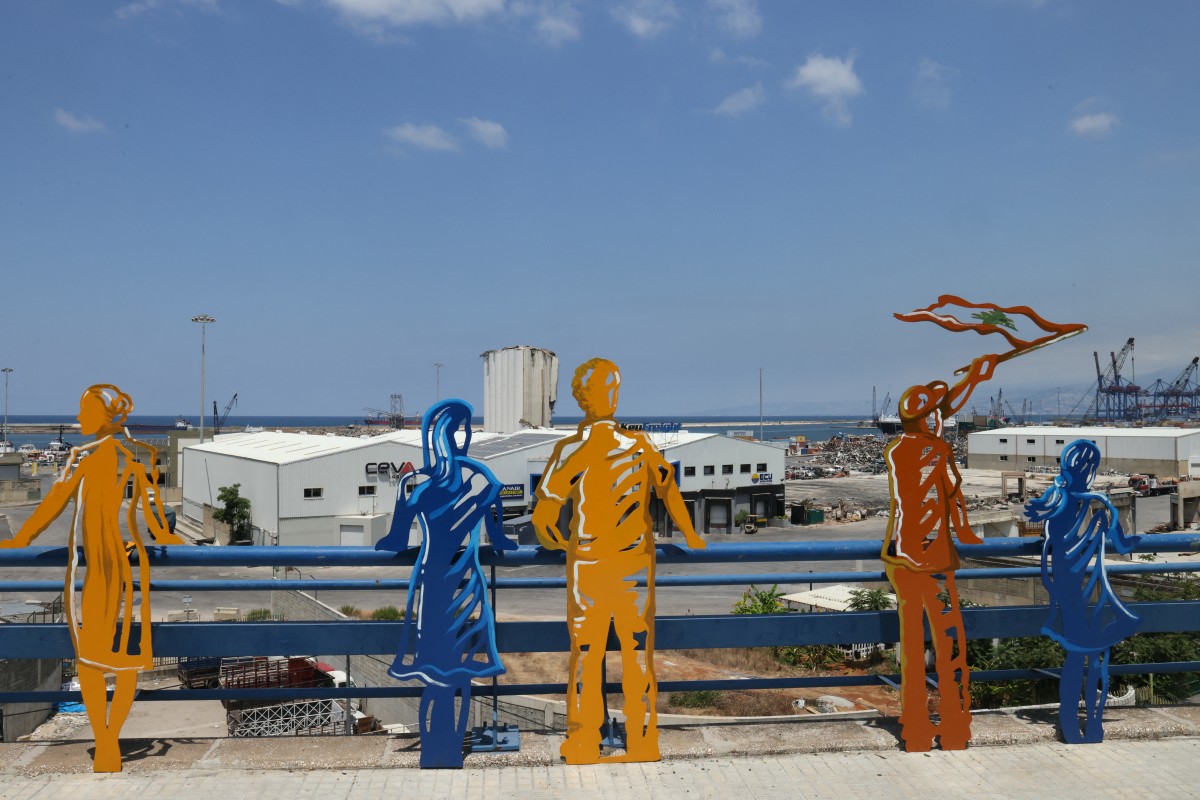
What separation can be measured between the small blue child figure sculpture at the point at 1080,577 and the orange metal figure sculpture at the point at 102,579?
5.37 m

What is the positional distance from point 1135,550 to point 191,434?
2479 inches

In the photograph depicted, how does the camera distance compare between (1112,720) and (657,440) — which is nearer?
(1112,720)

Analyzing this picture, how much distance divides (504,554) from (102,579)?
226 centimetres

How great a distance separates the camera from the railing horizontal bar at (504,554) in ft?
16.6

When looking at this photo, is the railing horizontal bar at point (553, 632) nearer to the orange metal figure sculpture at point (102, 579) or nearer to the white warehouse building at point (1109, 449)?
the orange metal figure sculpture at point (102, 579)

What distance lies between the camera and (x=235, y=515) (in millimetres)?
38750

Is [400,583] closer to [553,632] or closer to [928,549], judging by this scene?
[553,632]

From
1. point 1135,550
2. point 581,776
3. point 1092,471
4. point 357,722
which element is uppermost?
point 1092,471

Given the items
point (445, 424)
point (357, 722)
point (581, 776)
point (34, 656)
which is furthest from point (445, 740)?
point (357, 722)

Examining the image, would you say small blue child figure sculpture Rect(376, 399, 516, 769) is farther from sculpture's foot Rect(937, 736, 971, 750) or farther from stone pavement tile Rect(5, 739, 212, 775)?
sculpture's foot Rect(937, 736, 971, 750)

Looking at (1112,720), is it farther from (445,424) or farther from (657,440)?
(657,440)

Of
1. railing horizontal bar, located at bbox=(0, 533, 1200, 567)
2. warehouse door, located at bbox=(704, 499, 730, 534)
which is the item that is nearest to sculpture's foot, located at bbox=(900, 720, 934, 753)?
railing horizontal bar, located at bbox=(0, 533, 1200, 567)

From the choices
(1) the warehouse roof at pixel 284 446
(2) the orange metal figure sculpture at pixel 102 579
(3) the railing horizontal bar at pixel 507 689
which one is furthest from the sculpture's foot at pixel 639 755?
(1) the warehouse roof at pixel 284 446

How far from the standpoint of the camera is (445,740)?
5.00 metres
